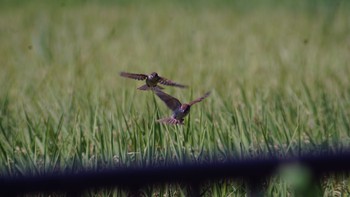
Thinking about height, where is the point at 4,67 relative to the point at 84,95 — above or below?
above

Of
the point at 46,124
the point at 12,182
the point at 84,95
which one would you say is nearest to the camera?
the point at 12,182

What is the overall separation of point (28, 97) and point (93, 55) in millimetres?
1037

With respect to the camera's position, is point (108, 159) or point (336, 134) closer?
point (108, 159)

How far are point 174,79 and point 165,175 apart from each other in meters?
2.70

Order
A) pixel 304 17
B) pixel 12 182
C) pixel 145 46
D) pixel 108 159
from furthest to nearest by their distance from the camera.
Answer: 1. pixel 304 17
2. pixel 145 46
3. pixel 108 159
4. pixel 12 182

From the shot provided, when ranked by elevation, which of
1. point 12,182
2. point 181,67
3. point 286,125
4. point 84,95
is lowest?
point 12,182

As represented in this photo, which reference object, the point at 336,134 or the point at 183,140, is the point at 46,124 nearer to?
the point at 183,140

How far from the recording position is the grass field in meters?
2.22

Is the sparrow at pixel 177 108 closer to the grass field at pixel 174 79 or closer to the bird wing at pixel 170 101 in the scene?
the bird wing at pixel 170 101

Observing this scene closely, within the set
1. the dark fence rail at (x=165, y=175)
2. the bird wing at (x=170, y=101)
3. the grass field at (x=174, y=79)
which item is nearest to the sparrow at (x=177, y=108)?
the bird wing at (x=170, y=101)

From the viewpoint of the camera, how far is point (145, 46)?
15.4ft

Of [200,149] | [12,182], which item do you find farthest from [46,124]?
[12,182]

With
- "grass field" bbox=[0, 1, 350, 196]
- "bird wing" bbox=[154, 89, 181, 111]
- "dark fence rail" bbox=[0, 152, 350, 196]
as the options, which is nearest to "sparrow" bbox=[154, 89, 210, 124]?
"bird wing" bbox=[154, 89, 181, 111]

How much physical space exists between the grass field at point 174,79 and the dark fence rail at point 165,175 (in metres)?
0.15
